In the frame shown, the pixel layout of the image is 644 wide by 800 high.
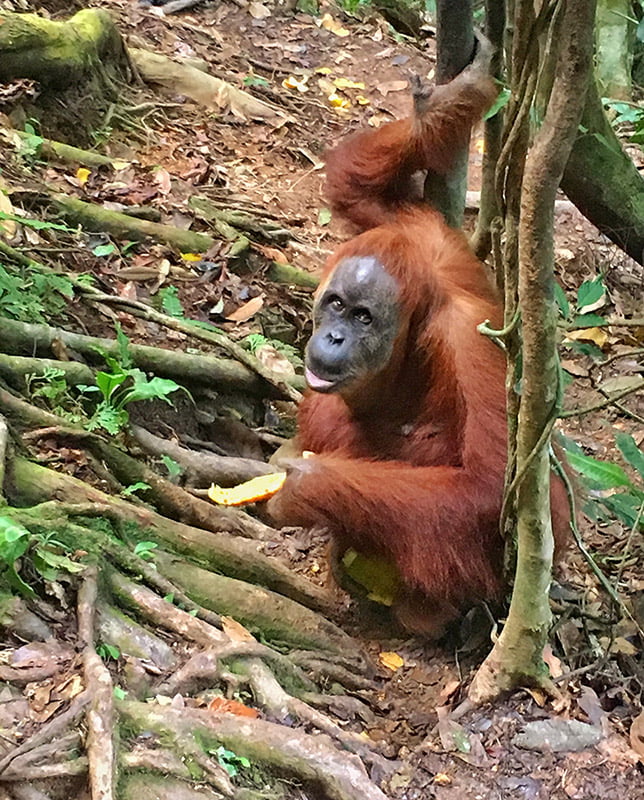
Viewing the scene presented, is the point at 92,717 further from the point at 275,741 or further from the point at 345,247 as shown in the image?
the point at 345,247

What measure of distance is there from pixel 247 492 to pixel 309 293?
1.93 m

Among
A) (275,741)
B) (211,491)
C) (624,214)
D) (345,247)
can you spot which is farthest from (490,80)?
(275,741)

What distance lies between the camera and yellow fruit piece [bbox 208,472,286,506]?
3.55 metres

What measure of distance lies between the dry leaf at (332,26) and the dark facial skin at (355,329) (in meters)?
6.70

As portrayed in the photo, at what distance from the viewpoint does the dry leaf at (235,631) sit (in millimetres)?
2728

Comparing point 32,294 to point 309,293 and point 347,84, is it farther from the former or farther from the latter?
point 347,84

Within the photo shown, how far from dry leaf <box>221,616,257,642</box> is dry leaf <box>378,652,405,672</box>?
2.01 feet

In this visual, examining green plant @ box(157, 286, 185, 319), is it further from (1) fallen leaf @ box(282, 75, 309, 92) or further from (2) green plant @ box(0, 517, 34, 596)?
(1) fallen leaf @ box(282, 75, 309, 92)

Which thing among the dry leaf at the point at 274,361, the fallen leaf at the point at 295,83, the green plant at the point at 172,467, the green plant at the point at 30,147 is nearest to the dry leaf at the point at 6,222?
the green plant at the point at 30,147

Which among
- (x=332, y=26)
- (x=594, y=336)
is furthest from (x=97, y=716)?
(x=332, y=26)

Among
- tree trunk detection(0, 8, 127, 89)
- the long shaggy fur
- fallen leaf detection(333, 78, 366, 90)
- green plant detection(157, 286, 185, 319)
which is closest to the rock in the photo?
the long shaggy fur

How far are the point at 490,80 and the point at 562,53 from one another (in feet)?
5.15

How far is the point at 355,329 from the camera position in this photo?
3289 millimetres

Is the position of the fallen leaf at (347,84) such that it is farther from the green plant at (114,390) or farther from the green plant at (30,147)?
the green plant at (114,390)
